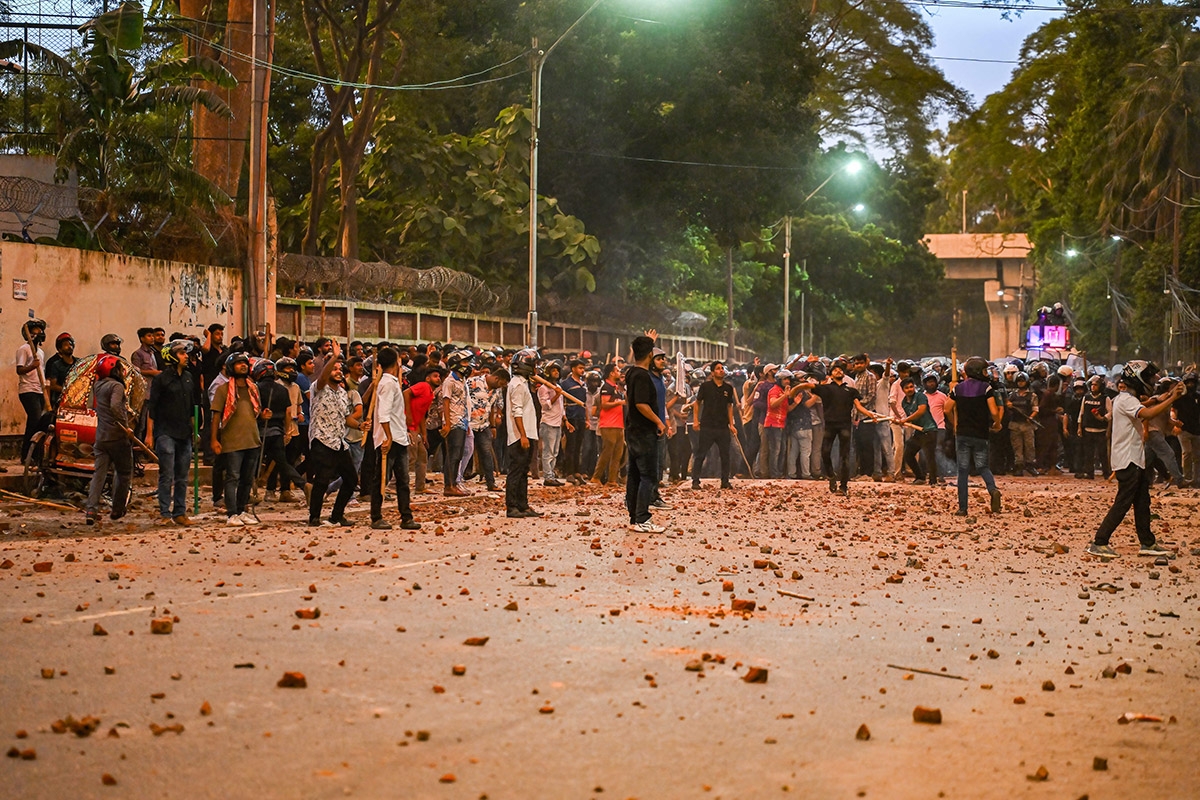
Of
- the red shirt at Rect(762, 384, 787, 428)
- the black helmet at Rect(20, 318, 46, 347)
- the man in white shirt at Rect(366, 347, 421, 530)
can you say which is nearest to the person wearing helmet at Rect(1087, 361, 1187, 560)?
the man in white shirt at Rect(366, 347, 421, 530)

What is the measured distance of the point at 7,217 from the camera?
21594 mm

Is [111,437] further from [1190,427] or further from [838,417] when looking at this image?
[1190,427]


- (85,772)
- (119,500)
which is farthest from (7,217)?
(85,772)

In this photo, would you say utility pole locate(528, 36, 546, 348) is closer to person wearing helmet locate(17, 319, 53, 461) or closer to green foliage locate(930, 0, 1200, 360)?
person wearing helmet locate(17, 319, 53, 461)

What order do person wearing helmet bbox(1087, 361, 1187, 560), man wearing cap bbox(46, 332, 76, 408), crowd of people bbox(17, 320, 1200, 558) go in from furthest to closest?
man wearing cap bbox(46, 332, 76, 408) < crowd of people bbox(17, 320, 1200, 558) < person wearing helmet bbox(1087, 361, 1187, 560)

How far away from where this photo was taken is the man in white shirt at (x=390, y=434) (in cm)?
1324

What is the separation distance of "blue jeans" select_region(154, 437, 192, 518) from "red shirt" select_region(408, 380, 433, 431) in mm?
3669

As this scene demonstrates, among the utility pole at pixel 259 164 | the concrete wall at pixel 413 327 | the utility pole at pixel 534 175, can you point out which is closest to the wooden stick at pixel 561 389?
the utility pole at pixel 259 164

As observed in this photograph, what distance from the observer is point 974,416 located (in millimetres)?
15875

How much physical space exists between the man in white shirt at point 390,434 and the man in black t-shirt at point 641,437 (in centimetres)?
214

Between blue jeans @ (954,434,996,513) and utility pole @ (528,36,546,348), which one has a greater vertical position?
utility pole @ (528,36,546,348)

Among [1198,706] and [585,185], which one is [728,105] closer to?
[585,185]

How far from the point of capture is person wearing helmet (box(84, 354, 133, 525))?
13141mm

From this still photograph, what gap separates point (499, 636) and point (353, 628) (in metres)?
0.85
